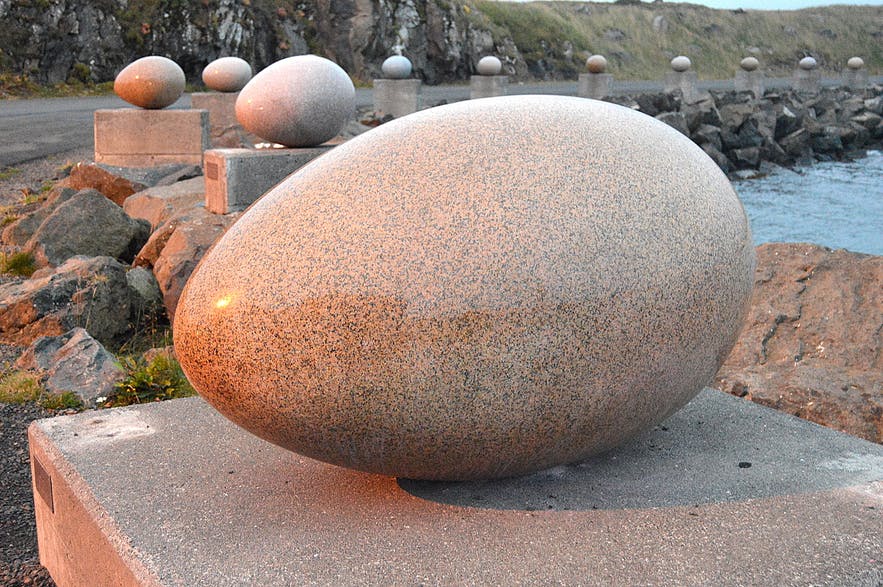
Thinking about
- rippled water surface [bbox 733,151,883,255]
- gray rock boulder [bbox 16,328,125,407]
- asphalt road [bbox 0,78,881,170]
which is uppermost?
gray rock boulder [bbox 16,328,125,407]

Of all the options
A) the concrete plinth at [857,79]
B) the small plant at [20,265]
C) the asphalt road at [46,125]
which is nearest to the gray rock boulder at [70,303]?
the small plant at [20,265]

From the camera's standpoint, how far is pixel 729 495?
11.3ft

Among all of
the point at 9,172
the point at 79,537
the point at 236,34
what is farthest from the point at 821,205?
the point at 79,537

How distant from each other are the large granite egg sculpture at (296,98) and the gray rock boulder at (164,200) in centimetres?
155

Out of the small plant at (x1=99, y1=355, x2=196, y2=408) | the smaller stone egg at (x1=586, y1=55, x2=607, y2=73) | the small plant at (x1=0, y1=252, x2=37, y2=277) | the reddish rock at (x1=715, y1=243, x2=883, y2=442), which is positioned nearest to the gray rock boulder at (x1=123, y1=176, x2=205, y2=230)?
the small plant at (x1=0, y1=252, x2=37, y2=277)

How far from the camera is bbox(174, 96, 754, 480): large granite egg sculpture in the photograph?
9.96ft

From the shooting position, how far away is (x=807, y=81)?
40.1m

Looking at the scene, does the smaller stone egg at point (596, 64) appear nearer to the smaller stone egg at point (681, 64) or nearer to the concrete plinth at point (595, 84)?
the concrete plinth at point (595, 84)

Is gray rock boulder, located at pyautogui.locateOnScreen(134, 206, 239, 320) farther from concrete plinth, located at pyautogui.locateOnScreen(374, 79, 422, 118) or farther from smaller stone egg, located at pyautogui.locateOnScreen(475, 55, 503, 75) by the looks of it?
smaller stone egg, located at pyautogui.locateOnScreen(475, 55, 503, 75)

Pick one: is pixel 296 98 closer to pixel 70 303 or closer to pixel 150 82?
pixel 70 303

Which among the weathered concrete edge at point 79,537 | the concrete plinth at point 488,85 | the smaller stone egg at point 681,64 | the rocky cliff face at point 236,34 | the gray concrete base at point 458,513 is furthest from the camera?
the smaller stone egg at point 681,64

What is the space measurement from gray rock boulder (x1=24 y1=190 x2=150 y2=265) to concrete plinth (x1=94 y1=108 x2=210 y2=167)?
276 centimetres

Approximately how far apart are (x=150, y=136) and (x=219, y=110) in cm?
268

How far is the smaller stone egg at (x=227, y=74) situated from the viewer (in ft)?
49.4
